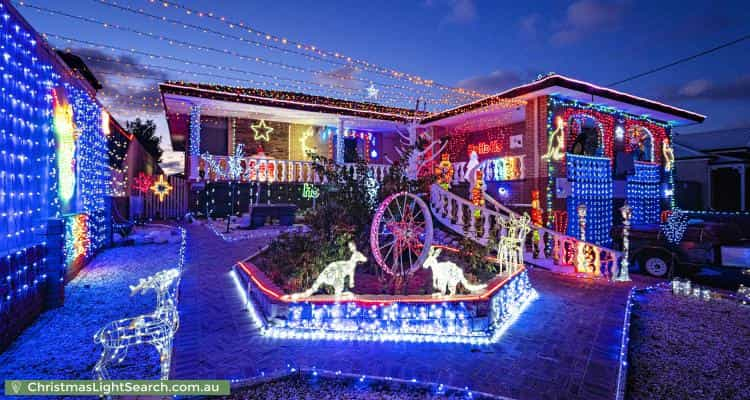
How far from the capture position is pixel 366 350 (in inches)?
181

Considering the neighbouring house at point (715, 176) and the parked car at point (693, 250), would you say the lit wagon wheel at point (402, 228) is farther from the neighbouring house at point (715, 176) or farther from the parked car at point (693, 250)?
the neighbouring house at point (715, 176)

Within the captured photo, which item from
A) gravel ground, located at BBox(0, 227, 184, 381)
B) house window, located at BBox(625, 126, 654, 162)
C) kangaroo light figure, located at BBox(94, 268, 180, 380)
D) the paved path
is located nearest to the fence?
gravel ground, located at BBox(0, 227, 184, 381)

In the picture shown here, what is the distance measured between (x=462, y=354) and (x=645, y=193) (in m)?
17.5

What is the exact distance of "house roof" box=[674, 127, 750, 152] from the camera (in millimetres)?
23047

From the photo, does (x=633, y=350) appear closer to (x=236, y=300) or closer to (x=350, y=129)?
(x=236, y=300)

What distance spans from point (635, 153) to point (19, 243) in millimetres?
20765

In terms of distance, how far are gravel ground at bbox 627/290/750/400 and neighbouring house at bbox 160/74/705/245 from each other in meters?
6.36

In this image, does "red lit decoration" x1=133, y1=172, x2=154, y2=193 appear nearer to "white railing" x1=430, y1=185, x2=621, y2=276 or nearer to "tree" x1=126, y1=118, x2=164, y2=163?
"white railing" x1=430, y1=185, x2=621, y2=276

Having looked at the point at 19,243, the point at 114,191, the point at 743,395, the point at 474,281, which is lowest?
the point at 743,395

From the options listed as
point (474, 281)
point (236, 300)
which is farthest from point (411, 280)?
point (236, 300)

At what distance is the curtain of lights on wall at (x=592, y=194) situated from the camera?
14094 millimetres

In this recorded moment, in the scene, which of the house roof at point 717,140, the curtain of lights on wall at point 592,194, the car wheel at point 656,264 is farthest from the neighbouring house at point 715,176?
the car wheel at point 656,264

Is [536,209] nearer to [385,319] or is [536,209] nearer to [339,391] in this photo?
[385,319]

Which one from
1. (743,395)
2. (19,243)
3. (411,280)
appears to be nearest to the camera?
(743,395)
